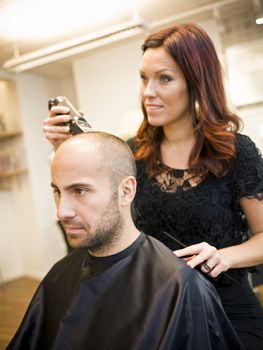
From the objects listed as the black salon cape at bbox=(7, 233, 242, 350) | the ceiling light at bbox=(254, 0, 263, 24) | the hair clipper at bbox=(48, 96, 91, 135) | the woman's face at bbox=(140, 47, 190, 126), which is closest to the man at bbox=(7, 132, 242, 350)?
the black salon cape at bbox=(7, 233, 242, 350)

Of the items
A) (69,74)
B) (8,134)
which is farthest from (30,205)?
(69,74)

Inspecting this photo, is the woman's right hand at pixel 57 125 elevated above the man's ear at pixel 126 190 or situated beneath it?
elevated above

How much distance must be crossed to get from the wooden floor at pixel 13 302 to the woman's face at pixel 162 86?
166 cm

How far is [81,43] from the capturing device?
118 inches

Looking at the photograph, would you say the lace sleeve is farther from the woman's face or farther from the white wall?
the white wall

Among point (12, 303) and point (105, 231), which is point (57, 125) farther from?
point (12, 303)

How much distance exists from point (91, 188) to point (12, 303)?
3.23 metres

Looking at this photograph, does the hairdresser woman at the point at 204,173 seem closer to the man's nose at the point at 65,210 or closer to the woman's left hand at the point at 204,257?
the woman's left hand at the point at 204,257

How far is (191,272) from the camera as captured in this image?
3.23ft

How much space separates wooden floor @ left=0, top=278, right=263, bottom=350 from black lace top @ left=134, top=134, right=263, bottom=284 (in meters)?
1.42

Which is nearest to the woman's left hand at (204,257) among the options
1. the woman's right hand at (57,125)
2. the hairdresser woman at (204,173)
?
the hairdresser woman at (204,173)

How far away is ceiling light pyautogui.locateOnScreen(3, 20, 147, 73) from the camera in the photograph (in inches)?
112

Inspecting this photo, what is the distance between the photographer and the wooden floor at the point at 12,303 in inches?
103

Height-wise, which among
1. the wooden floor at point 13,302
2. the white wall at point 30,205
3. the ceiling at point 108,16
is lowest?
the wooden floor at point 13,302
